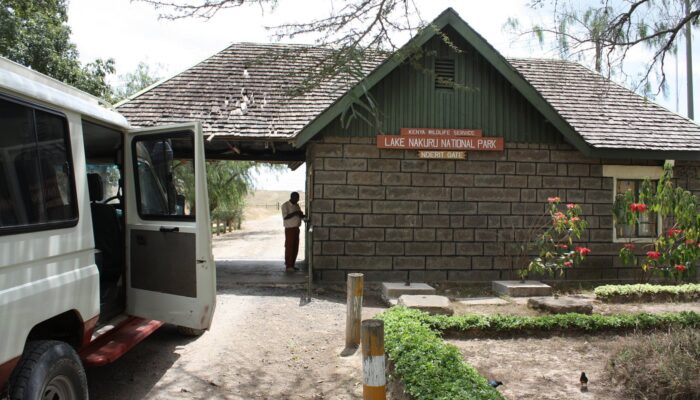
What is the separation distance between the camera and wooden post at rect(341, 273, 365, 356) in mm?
6797

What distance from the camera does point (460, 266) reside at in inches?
449

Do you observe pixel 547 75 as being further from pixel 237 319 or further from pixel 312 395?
pixel 312 395

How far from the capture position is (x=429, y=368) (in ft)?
15.6

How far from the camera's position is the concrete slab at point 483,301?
945 centimetres

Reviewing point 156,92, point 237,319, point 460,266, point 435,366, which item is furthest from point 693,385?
point 156,92

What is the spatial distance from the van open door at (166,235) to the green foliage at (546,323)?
9.15 ft

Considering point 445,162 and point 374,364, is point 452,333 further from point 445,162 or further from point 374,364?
point 445,162

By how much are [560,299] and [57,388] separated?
7288mm

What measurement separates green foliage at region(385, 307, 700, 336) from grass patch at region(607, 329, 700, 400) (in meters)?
1.74

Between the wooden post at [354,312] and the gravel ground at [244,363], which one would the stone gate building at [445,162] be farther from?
the wooden post at [354,312]

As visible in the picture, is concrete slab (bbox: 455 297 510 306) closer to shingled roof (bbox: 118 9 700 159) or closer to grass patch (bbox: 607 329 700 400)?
shingled roof (bbox: 118 9 700 159)

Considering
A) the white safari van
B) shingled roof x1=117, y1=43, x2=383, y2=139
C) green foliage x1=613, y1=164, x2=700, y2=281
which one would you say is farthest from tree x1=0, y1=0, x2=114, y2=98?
green foliage x1=613, y1=164, x2=700, y2=281

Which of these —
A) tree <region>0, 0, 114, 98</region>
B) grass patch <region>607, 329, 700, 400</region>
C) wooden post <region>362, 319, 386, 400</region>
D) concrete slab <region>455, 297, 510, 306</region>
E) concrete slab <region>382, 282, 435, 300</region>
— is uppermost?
tree <region>0, 0, 114, 98</region>

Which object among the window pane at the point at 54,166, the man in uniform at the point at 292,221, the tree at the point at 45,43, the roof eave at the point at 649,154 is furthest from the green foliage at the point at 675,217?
the tree at the point at 45,43
